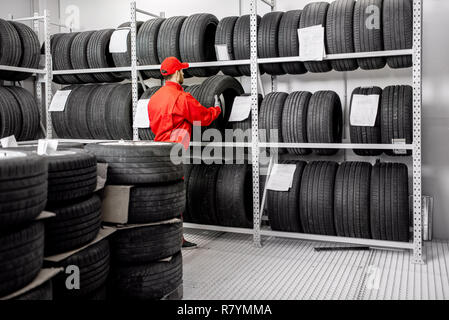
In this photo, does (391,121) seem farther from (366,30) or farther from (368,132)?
(366,30)

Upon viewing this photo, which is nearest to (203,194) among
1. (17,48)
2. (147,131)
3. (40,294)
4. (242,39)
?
(147,131)

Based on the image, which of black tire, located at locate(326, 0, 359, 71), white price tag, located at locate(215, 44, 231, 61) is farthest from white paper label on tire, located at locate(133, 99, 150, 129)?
black tire, located at locate(326, 0, 359, 71)

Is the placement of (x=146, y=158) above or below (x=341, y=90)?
below

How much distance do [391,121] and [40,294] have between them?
3.67m

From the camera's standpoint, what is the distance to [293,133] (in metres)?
5.01

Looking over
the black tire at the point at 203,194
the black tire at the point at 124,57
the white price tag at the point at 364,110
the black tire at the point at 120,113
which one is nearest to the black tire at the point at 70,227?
the black tire at the point at 203,194

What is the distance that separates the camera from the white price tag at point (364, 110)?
4.66m

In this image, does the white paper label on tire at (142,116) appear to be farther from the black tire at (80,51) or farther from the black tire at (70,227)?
the black tire at (70,227)

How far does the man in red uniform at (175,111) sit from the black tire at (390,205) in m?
1.88

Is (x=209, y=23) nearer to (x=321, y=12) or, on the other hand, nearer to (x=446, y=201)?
(x=321, y=12)

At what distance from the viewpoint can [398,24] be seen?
4469 mm

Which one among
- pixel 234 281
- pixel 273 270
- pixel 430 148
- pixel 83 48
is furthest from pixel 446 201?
pixel 83 48

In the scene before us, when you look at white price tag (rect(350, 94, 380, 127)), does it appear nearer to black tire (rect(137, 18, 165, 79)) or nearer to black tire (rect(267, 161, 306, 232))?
black tire (rect(267, 161, 306, 232))

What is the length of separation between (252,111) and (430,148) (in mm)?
2157
